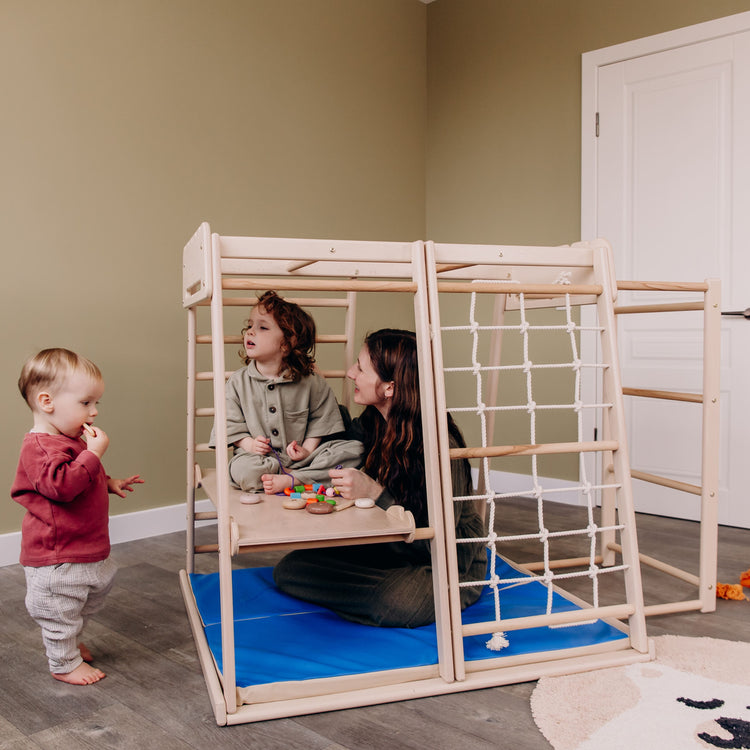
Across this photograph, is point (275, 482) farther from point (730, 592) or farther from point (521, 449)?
point (730, 592)

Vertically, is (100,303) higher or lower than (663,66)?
lower

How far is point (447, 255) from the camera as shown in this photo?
5.50 feet

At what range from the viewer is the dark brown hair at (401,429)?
1.88 meters

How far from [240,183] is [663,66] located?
5.92 feet

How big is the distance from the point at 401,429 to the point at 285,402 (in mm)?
487

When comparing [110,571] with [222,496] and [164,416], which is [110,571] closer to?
[222,496]

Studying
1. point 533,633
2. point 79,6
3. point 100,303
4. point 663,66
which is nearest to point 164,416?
point 100,303

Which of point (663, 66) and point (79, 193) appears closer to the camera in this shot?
point (79, 193)

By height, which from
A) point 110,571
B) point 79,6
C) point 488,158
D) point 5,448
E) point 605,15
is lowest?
point 110,571

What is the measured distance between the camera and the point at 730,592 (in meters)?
2.13

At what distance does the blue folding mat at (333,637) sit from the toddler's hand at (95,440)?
520 millimetres

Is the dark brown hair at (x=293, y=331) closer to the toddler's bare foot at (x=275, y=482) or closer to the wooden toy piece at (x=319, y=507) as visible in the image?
the toddler's bare foot at (x=275, y=482)

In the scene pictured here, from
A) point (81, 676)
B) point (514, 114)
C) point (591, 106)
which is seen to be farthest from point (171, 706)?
point (514, 114)

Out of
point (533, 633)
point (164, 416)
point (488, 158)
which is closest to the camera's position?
point (533, 633)
